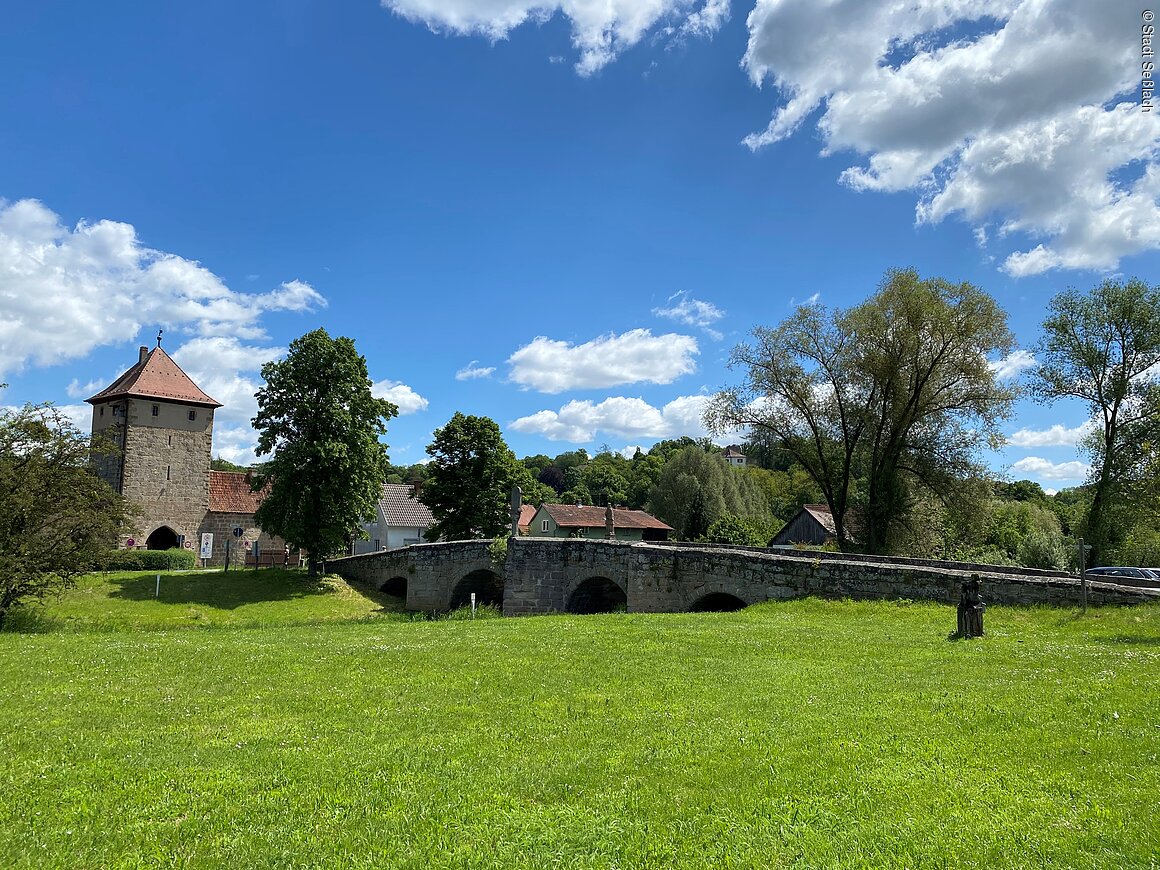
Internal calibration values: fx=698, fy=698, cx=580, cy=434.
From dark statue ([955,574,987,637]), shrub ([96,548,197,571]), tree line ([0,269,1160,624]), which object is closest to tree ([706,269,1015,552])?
tree line ([0,269,1160,624])

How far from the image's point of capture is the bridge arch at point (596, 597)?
2652 cm

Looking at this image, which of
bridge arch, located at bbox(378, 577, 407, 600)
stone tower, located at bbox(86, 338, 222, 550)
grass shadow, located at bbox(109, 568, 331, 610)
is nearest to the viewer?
grass shadow, located at bbox(109, 568, 331, 610)

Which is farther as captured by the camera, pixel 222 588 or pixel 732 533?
pixel 732 533

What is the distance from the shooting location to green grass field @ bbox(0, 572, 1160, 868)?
14.4 ft

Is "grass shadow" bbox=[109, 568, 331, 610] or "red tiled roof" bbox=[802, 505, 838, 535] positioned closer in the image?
"grass shadow" bbox=[109, 568, 331, 610]

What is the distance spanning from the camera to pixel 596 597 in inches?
1091

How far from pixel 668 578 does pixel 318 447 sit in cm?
1793

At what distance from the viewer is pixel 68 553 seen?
18.0 m

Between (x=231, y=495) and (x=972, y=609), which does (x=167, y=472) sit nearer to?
(x=231, y=495)

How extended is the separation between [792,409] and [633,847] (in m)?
28.4

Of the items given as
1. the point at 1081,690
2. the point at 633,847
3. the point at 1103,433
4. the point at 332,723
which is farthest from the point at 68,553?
the point at 1103,433

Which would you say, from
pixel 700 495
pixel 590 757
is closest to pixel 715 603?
pixel 590 757

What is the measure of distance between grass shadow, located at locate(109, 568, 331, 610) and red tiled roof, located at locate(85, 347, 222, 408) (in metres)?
14.0

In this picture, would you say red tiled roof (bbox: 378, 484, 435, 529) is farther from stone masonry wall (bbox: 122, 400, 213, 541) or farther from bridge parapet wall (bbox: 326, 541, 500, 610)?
bridge parapet wall (bbox: 326, 541, 500, 610)
